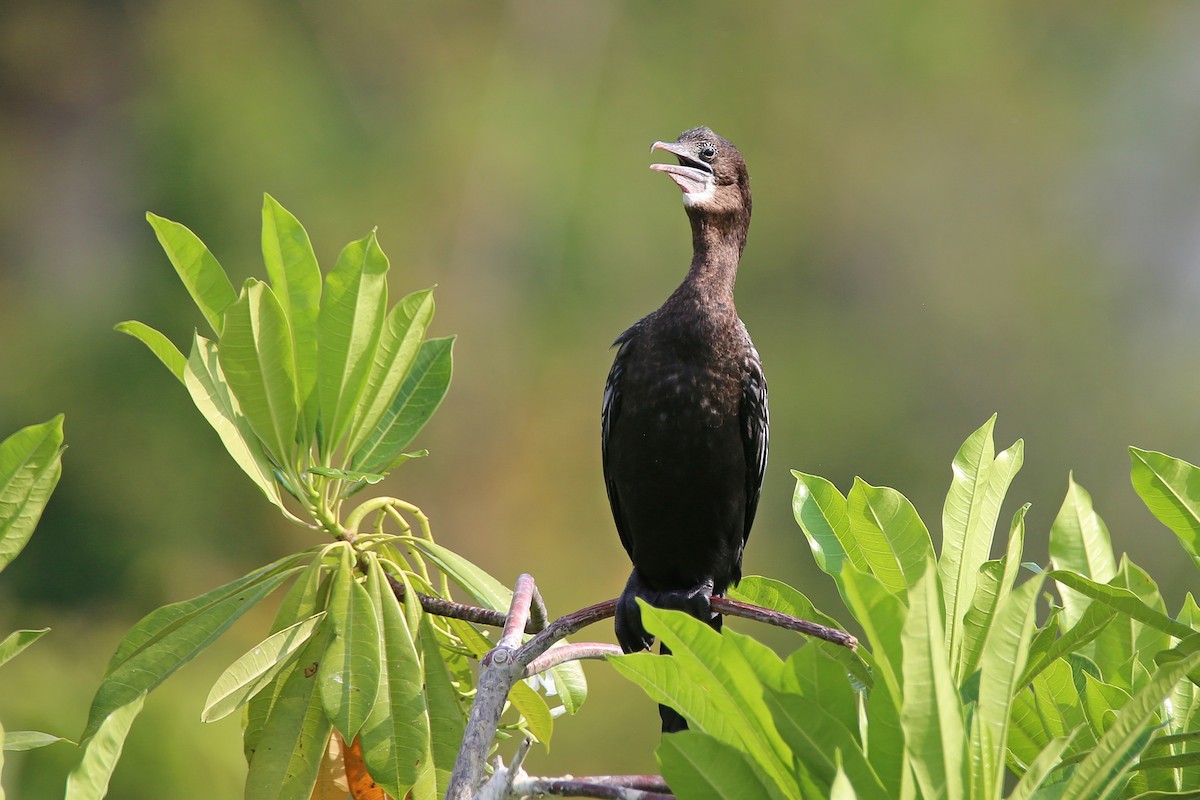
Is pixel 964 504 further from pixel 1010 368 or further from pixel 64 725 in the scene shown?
pixel 1010 368

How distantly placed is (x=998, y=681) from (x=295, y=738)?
1061mm

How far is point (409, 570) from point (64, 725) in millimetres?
3987

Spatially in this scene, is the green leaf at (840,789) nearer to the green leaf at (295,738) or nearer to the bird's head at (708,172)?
the green leaf at (295,738)

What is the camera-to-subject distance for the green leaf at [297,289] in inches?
67.8

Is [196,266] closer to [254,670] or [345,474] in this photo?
[345,474]

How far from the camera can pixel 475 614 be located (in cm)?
153

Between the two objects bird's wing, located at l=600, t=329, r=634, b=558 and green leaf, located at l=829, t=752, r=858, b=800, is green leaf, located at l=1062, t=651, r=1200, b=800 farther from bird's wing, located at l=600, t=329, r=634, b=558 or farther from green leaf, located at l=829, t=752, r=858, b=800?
bird's wing, located at l=600, t=329, r=634, b=558

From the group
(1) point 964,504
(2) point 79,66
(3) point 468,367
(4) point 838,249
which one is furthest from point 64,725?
(4) point 838,249

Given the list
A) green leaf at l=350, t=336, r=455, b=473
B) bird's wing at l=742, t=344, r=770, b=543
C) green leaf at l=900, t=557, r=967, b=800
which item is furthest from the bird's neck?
green leaf at l=900, t=557, r=967, b=800

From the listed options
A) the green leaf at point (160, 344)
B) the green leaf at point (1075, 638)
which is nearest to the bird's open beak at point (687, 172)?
the green leaf at point (160, 344)

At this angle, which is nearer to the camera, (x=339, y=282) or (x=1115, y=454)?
(x=339, y=282)

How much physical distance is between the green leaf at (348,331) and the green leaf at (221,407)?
4.6 inches

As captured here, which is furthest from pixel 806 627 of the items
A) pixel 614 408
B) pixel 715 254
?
pixel 715 254

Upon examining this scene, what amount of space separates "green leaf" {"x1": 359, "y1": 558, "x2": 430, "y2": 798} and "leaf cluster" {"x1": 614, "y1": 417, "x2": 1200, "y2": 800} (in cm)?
58
